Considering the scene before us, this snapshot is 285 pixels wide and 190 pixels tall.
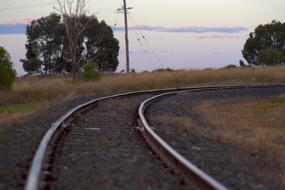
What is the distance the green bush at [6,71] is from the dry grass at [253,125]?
1280 cm

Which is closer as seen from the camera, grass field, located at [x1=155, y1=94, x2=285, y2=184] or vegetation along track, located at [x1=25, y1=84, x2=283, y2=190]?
vegetation along track, located at [x1=25, y1=84, x2=283, y2=190]

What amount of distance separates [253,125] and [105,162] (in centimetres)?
1061

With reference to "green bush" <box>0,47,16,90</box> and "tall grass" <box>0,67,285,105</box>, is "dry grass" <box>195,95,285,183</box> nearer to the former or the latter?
"tall grass" <box>0,67,285,105</box>

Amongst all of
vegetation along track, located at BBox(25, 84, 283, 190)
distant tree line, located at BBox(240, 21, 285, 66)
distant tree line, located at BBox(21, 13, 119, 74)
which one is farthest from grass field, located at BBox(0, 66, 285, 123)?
distant tree line, located at BBox(240, 21, 285, 66)

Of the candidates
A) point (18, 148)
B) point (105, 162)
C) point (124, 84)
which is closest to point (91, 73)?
point (124, 84)

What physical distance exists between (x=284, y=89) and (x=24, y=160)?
2652 centimetres

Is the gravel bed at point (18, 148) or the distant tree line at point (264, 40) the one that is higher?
the distant tree line at point (264, 40)

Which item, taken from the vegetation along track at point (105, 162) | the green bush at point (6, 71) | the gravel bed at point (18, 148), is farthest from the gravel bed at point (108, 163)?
the green bush at point (6, 71)

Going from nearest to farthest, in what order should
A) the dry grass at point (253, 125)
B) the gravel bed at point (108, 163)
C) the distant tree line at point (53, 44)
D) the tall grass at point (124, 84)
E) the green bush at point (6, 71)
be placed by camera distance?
the gravel bed at point (108, 163), the dry grass at point (253, 125), the tall grass at point (124, 84), the green bush at point (6, 71), the distant tree line at point (53, 44)

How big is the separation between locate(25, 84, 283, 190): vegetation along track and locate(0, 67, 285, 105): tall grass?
17.1 m

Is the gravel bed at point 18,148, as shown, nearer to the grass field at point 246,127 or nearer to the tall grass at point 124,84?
the grass field at point 246,127

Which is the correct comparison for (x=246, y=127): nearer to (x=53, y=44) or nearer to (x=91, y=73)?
(x=91, y=73)

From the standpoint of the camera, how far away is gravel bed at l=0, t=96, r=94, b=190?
24.9ft

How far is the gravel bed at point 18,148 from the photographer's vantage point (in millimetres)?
7589
